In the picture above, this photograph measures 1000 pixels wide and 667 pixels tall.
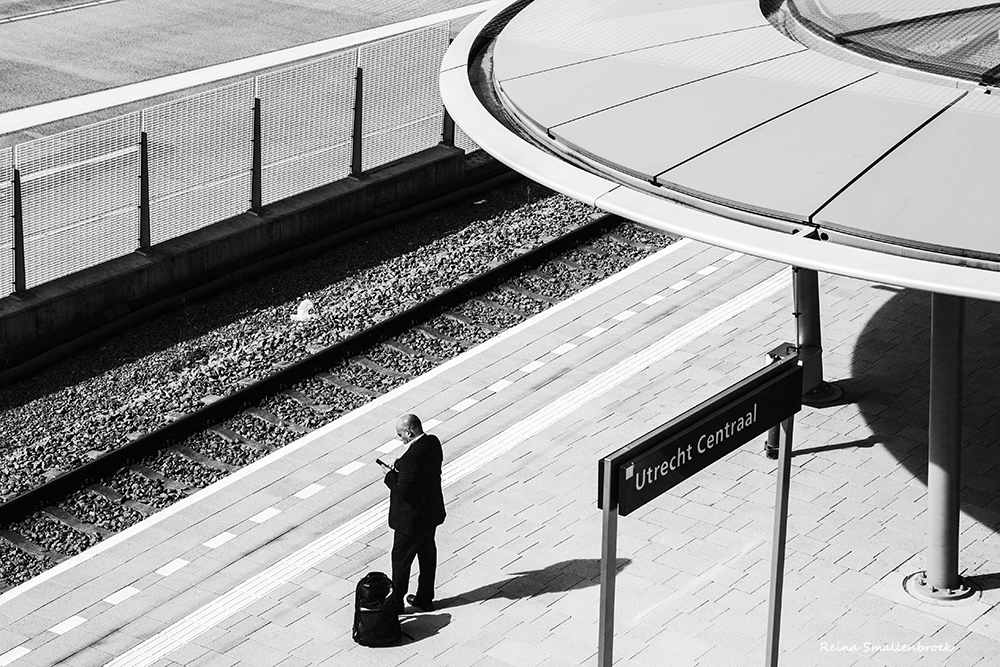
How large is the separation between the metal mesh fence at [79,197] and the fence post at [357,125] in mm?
3553

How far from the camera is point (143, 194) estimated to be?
16.6m

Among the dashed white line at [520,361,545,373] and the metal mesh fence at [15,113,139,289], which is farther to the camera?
the metal mesh fence at [15,113,139,289]

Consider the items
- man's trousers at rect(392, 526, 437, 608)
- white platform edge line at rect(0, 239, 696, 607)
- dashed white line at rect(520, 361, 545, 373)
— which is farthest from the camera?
dashed white line at rect(520, 361, 545, 373)

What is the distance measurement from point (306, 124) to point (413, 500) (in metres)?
9.08

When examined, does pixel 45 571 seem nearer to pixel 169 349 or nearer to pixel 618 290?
pixel 169 349

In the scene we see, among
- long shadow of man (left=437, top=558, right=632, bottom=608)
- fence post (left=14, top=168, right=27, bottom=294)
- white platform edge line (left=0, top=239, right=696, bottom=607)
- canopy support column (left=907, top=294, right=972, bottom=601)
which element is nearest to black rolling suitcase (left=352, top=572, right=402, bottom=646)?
long shadow of man (left=437, top=558, right=632, bottom=608)

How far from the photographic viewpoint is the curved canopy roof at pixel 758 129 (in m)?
8.73

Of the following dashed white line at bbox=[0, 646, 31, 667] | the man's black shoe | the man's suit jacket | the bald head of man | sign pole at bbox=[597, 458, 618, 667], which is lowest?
dashed white line at bbox=[0, 646, 31, 667]

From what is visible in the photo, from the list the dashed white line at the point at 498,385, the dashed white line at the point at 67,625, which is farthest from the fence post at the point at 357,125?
the dashed white line at the point at 67,625

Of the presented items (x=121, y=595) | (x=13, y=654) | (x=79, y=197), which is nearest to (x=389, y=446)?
(x=121, y=595)

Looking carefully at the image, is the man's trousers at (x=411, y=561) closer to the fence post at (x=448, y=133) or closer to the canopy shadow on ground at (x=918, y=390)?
the canopy shadow on ground at (x=918, y=390)

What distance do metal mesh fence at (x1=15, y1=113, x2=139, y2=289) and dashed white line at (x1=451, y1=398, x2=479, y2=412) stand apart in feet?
16.1

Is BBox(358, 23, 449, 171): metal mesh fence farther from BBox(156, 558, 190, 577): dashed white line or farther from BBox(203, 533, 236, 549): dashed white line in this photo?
BBox(156, 558, 190, 577): dashed white line

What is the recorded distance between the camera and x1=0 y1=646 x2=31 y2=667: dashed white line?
10.5m
